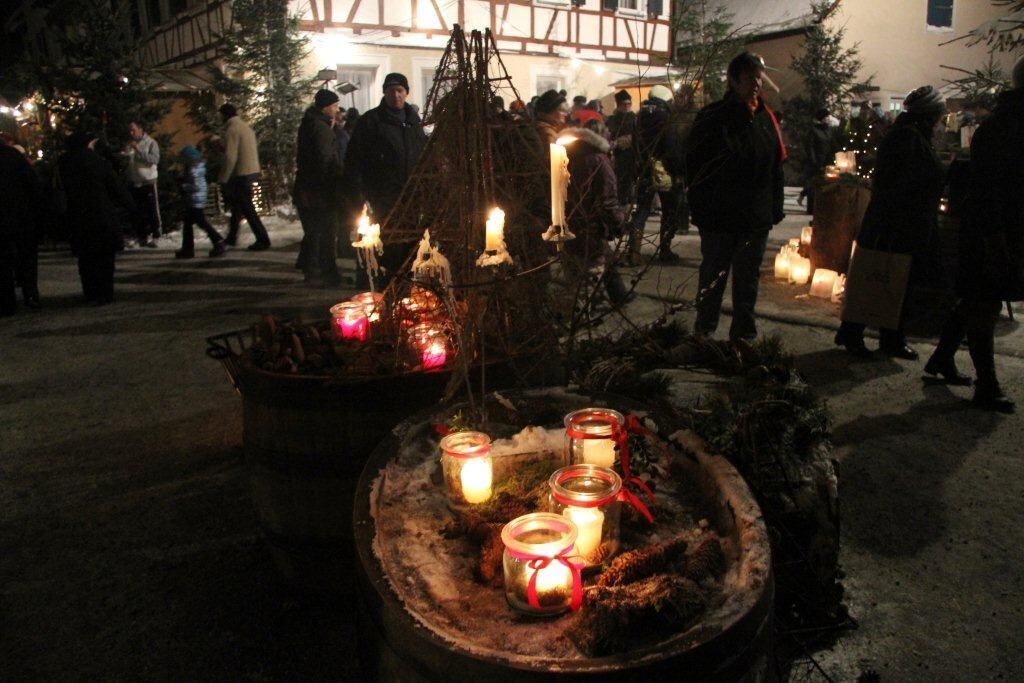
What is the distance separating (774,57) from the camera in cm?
2208

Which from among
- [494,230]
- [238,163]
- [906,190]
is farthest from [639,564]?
[238,163]

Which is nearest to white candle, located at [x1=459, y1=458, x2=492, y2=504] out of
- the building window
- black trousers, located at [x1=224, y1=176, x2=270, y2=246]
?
black trousers, located at [x1=224, y1=176, x2=270, y2=246]

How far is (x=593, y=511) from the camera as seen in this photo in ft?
6.20

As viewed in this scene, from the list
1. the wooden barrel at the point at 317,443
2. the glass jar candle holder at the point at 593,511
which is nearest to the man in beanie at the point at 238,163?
the wooden barrel at the point at 317,443

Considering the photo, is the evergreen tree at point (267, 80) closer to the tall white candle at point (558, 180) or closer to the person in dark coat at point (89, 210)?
the person in dark coat at point (89, 210)

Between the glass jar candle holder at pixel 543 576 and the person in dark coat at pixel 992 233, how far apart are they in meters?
3.90

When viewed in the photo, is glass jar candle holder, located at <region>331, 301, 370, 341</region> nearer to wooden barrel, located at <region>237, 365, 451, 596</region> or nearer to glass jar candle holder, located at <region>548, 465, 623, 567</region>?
wooden barrel, located at <region>237, 365, 451, 596</region>

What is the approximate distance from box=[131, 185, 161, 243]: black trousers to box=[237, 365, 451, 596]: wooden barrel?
11050mm

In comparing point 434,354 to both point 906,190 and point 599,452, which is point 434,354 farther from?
point 906,190

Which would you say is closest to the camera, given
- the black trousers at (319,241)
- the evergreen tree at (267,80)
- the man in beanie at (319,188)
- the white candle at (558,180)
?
the white candle at (558,180)

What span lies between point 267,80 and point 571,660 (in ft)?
51.4

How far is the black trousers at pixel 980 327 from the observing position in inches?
179

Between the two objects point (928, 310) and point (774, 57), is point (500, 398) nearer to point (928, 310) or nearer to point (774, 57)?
point (928, 310)

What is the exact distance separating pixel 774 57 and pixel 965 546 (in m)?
21.8
